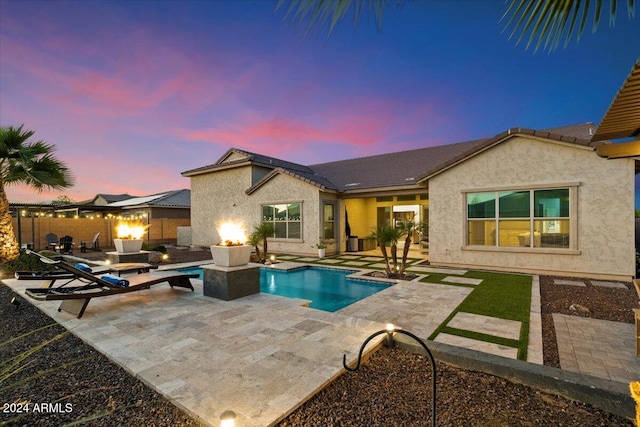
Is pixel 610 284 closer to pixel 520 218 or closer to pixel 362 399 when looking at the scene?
pixel 520 218

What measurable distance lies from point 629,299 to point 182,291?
11.3 m

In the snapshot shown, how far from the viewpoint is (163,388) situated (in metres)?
3.08

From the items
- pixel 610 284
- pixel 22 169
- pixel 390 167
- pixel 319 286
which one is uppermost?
pixel 390 167

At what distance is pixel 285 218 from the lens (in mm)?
16609

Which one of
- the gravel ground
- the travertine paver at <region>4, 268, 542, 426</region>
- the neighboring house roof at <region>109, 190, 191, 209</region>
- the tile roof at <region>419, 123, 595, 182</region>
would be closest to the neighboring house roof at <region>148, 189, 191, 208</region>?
the neighboring house roof at <region>109, 190, 191, 209</region>

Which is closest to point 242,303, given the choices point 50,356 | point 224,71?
point 50,356

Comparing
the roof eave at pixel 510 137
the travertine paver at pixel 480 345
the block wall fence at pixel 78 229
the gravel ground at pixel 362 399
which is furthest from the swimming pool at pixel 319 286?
the block wall fence at pixel 78 229

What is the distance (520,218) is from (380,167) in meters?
9.87

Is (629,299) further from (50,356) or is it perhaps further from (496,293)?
(50,356)

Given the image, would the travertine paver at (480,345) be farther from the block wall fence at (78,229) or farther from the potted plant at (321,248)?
the block wall fence at (78,229)

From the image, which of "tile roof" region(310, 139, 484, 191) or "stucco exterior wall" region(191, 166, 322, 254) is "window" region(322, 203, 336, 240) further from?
"tile roof" region(310, 139, 484, 191)

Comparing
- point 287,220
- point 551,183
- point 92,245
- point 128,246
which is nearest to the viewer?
point 551,183

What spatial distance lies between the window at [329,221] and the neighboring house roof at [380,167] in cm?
110

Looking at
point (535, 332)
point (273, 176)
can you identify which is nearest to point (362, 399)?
point (535, 332)
